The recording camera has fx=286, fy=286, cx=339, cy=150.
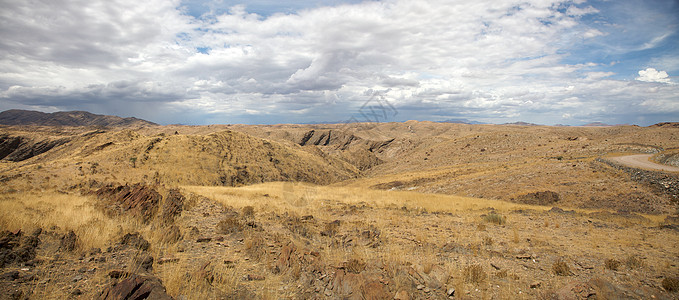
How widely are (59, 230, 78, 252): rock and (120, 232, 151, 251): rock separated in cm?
85

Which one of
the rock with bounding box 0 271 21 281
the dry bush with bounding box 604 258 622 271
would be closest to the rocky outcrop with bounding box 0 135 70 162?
the rock with bounding box 0 271 21 281

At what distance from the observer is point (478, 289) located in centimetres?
543

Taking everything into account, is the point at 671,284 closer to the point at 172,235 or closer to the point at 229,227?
the point at 229,227

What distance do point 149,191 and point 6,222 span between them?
5.04 m

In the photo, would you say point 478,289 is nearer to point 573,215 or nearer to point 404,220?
point 404,220

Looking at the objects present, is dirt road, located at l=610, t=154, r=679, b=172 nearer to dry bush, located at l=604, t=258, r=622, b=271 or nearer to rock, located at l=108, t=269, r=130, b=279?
dry bush, located at l=604, t=258, r=622, b=271

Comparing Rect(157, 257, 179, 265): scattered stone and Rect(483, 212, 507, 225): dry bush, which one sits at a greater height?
Rect(157, 257, 179, 265): scattered stone

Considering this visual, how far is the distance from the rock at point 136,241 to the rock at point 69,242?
85 cm

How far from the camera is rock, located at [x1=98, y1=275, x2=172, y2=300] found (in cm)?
400

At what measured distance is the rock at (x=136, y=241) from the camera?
658cm

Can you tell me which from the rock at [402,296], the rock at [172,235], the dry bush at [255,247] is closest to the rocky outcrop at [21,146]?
the rock at [172,235]

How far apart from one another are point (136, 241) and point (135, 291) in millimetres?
3324

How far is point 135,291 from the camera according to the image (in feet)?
13.5

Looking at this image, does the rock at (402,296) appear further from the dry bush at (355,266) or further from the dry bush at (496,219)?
the dry bush at (496,219)
